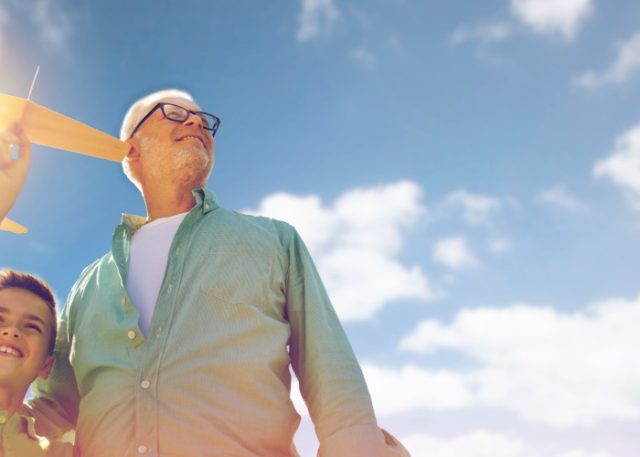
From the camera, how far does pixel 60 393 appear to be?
4234mm

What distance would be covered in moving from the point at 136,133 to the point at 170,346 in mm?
2164

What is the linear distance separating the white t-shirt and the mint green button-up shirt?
10 centimetres

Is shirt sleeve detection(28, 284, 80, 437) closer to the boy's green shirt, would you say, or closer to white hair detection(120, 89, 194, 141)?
the boy's green shirt

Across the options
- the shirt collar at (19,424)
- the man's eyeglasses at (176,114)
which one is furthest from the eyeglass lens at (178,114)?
the shirt collar at (19,424)

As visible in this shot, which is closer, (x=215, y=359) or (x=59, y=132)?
(x=215, y=359)

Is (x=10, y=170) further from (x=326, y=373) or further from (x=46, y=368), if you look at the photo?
(x=326, y=373)

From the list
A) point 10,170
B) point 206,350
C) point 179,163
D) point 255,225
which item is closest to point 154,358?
point 206,350

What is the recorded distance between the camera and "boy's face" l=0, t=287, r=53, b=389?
378 cm

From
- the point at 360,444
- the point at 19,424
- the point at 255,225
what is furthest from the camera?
the point at 255,225

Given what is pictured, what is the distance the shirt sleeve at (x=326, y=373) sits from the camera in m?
3.47

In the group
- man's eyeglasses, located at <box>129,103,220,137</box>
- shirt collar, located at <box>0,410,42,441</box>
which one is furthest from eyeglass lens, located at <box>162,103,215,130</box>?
shirt collar, located at <box>0,410,42,441</box>

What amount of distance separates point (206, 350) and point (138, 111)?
2.42 meters

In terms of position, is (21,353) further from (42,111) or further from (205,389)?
(42,111)

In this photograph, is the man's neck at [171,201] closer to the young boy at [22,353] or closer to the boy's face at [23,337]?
the young boy at [22,353]
